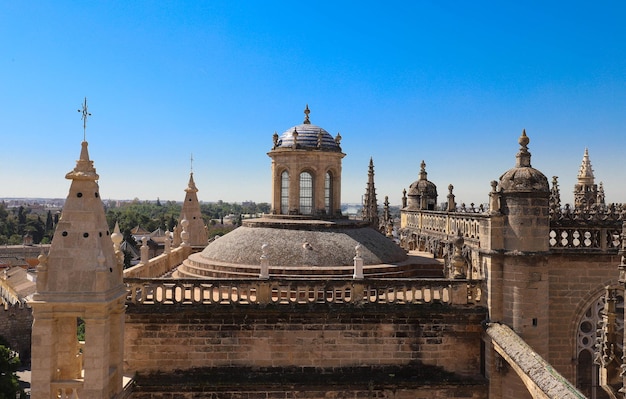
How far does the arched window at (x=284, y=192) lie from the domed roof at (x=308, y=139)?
123 cm

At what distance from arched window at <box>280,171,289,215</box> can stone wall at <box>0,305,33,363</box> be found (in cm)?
3967

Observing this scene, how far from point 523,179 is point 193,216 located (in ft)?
70.9

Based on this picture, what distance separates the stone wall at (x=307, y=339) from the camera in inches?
544

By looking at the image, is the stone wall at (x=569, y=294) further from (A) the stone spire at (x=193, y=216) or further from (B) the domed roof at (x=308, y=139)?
(A) the stone spire at (x=193, y=216)

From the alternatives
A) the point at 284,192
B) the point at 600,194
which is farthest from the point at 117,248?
the point at 600,194

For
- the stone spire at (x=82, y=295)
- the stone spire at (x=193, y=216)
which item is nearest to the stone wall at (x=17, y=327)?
the stone spire at (x=193, y=216)

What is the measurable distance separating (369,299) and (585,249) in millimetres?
6550

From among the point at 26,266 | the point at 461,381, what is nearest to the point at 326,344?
the point at 461,381

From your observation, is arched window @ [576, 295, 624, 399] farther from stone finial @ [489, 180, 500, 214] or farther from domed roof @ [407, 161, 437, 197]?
domed roof @ [407, 161, 437, 197]

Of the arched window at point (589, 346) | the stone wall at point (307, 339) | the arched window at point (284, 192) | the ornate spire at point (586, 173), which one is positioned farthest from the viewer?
the ornate spire at point (586, 173)

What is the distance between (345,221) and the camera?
19.1 metres

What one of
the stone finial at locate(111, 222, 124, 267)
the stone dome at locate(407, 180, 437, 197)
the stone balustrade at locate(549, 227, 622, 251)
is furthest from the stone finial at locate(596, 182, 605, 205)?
the stone finial at locate(111, 222, 124, 267)

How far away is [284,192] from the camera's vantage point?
64.8 ft

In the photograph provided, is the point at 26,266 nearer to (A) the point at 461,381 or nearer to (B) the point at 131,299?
(B) the point at 131,299
